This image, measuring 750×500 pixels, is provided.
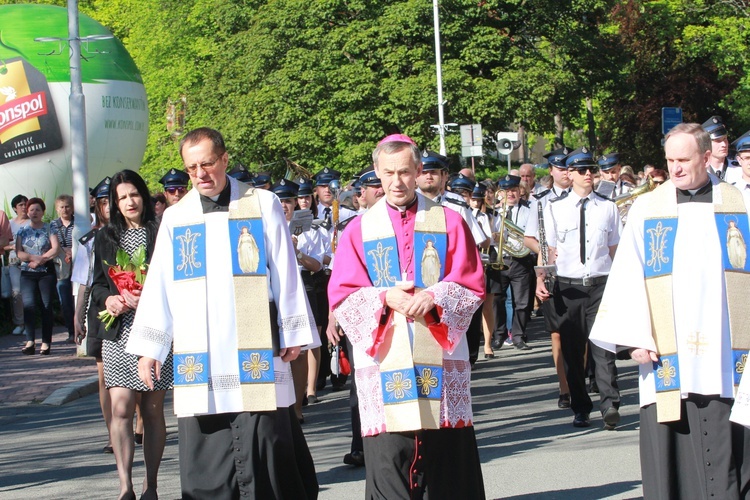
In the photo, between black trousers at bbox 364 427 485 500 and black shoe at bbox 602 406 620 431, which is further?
black shoe at bbox 602 406 620 431

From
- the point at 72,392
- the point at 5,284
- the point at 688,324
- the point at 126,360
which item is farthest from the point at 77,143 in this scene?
the point at 688,324

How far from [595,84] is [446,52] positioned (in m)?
5.62

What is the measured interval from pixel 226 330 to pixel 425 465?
1159 mm

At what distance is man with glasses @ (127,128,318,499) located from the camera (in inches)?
244

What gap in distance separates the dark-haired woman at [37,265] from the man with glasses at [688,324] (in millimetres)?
12155

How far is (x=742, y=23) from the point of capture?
117ft

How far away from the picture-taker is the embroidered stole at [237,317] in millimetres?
6195

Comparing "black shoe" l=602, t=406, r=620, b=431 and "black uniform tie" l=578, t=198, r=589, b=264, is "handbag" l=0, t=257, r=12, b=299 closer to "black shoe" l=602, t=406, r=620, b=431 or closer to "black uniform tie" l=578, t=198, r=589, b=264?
"black uniform tie" l=578, t=198, r=589, b=264

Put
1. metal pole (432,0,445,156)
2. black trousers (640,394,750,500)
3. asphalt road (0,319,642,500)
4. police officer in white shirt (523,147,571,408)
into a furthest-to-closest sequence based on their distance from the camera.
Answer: metal pole (432,0,445,156) → police officer in white shirt (523,147,571,408) → asphalt road (0,319,642,500) → black trousers (640,394,750,500)

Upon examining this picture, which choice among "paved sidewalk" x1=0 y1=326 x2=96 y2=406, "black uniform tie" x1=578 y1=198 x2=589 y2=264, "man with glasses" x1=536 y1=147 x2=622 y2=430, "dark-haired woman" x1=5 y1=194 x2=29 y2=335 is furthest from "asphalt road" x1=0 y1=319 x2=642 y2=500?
"dark-haired woman" x1=5 y1=194 x2=29 y2=335

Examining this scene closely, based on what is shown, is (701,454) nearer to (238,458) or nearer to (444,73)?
(238,458)

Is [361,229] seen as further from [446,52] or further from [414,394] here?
[446,52]

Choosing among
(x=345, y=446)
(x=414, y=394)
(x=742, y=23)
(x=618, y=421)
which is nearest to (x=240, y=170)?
(x=345, y=446)

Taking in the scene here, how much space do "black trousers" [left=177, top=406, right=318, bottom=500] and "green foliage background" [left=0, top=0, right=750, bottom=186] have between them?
3395 cm
